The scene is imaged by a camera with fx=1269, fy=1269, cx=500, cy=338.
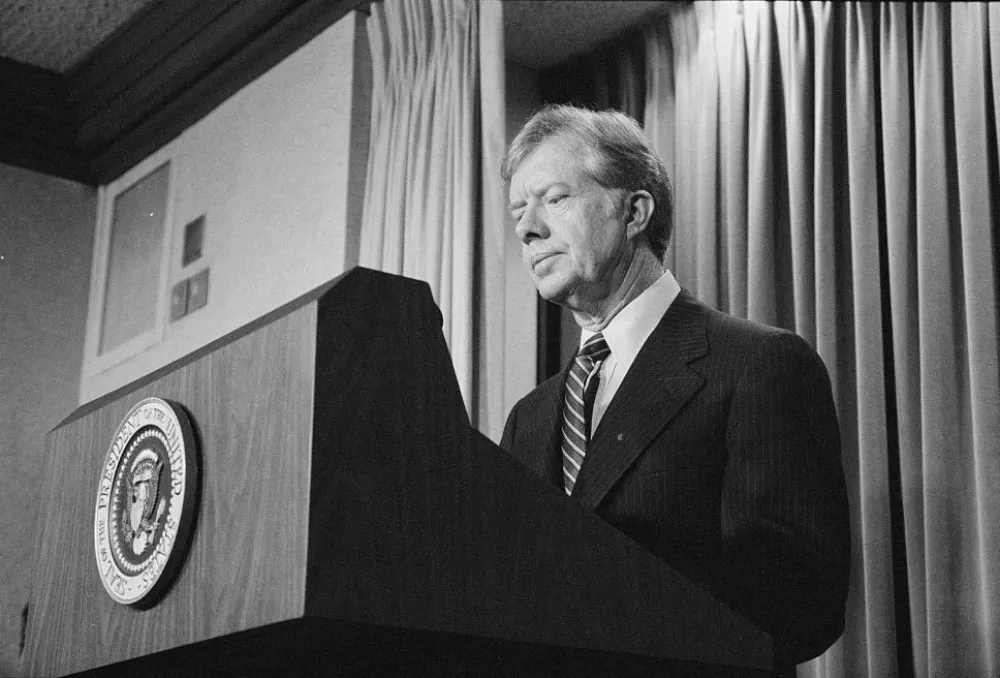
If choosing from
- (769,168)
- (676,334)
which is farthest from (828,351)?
(676,334)

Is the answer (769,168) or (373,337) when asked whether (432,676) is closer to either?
(373,337)

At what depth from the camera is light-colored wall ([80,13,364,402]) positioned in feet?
12.5

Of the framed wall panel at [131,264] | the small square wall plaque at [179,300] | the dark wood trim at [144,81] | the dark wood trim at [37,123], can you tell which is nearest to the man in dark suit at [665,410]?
the dark wood trim at [144,81]

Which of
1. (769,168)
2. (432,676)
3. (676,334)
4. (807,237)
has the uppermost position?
(769,168)

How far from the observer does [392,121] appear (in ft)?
12.2

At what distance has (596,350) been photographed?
187cm

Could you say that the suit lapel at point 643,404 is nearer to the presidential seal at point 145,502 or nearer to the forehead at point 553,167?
the forehead at point 553,167

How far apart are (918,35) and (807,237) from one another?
57 cm

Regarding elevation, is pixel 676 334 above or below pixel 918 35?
below

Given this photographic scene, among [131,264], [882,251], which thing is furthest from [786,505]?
[131,264]

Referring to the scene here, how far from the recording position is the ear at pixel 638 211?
2.05 m

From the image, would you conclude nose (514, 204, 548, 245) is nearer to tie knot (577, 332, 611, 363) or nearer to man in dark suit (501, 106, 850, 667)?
man in dark suit (501, 106, 850, 667)

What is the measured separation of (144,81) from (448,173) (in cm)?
148

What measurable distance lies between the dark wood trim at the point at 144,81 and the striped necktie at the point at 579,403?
232cm
